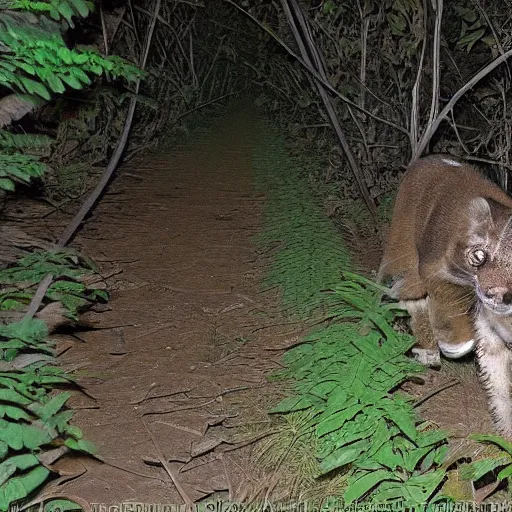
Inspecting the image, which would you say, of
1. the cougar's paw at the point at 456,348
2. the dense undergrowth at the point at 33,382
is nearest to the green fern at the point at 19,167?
the dense undergrowth at the point at 33,382

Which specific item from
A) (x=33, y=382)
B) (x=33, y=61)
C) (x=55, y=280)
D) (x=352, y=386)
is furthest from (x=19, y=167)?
(x=352, y=386)

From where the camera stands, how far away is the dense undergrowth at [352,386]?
289 centimetres

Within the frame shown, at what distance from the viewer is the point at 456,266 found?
11.2 feet

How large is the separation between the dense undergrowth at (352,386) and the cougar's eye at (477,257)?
68 centimetres

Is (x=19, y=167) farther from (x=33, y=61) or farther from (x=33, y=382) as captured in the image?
(x=33, y=382)

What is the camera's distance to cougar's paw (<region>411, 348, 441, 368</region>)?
4039 millimetres

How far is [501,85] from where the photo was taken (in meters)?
5.77

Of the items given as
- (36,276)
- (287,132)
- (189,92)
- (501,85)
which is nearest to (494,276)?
(36,276)

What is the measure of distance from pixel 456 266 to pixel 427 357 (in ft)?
2.73

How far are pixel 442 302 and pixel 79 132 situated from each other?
17.0 ft

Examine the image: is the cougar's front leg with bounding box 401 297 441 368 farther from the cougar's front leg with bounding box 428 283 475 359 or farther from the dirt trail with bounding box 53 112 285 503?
the dirt trail with bounding box 53 112 285 503

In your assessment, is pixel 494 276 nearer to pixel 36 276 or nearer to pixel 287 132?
pixel 36 276

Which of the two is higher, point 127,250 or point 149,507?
point 149,507

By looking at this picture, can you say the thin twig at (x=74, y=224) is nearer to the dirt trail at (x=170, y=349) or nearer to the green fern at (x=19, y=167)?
the dirt trail at (x=170, y=349)
